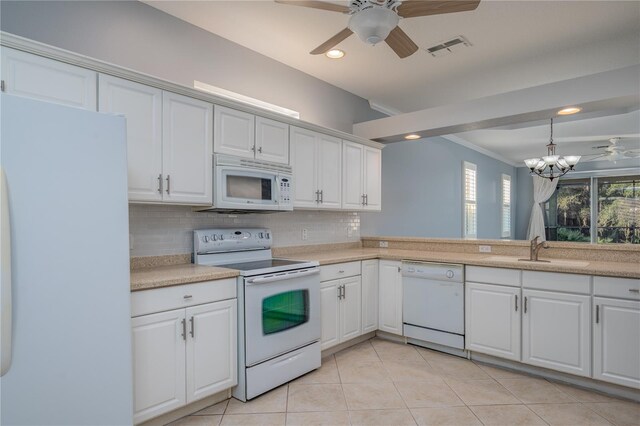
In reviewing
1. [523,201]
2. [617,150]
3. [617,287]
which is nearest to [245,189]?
[617,287]

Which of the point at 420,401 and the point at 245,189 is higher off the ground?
the point at 245,189

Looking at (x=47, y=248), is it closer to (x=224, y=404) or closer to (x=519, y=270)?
(x=224, y=404)

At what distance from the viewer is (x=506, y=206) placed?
9.29m

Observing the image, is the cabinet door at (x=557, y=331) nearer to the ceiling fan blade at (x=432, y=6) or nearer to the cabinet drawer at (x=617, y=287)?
the cabinet drawer at (x=617, y=287)

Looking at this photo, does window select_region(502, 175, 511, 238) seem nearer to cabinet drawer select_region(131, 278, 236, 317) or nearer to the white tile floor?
the white tile floor

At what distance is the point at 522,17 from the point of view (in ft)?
9.12

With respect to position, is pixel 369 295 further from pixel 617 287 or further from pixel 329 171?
pixel 617 287

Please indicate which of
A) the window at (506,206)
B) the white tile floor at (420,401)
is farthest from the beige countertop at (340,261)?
the window at (506,206)

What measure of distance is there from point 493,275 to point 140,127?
9.42ft

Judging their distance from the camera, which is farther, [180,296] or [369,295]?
[369,295]

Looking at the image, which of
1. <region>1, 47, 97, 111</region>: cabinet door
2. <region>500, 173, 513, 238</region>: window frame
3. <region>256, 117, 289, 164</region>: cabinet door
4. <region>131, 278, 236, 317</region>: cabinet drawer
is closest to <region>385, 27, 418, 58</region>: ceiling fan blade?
<region>256, 117, 289, 164</region>: cabinet door

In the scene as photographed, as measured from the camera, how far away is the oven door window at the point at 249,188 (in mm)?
2751

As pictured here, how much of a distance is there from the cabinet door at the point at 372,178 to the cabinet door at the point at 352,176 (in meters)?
0.09

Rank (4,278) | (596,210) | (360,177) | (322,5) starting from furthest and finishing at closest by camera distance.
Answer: (596,210), (360,177), (322,5), (4,278)
